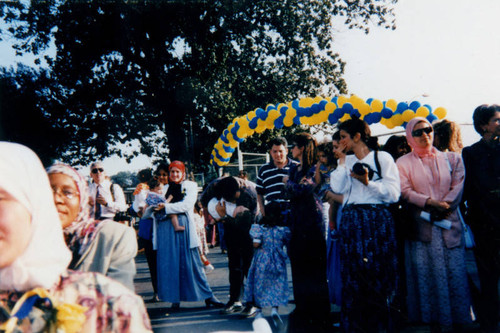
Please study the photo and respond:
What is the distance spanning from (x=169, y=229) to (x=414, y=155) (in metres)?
3.24

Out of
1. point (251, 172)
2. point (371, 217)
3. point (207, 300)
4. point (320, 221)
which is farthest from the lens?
point (251, 172)

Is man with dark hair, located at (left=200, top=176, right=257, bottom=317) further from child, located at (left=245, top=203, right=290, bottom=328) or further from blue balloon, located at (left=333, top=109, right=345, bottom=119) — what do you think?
blue balloon, located at (left=333, top=109, right=345, bottom=119)

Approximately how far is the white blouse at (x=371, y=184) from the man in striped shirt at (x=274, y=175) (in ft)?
3.82

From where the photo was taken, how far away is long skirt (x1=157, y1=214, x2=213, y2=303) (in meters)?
5.37

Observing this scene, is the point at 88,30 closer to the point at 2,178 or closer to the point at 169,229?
the point at 169,229

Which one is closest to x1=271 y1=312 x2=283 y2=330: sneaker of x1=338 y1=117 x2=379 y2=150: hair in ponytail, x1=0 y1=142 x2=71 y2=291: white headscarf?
x1=338 y1=117 x2=379 y2=150: hair in ponytail

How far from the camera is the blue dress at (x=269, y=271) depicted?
14.5 ft

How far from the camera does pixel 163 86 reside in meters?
15.3

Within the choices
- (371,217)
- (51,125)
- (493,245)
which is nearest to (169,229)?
(371,217)

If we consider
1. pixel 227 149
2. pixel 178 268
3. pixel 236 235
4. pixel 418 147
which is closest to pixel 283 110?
pixel 227 149

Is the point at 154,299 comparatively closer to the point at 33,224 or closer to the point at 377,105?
the point at 377,105

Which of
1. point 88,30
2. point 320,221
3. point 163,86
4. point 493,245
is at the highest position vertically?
point 88,30

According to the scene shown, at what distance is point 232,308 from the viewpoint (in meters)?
5.08

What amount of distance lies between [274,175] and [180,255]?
1.74 m
